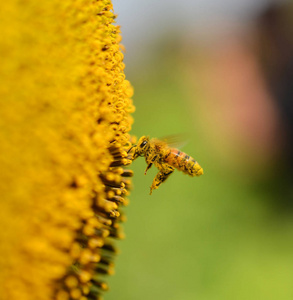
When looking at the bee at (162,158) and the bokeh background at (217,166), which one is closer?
the bee at (162,158)

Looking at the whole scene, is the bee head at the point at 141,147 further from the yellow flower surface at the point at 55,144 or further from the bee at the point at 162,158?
the yellow flower surface at the point at 55,144

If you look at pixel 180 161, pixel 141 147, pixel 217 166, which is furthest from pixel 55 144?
pixel 217 166

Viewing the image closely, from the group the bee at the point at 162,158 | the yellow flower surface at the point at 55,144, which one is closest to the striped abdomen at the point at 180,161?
the bee at the point at 162,158

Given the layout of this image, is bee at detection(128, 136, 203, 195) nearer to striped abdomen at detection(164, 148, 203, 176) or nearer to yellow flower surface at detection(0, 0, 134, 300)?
striped abdomen at detection(164, 148, 203, 176)

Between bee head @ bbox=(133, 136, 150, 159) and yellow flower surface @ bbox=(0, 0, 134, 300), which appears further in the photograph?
bee head @ bbox=(133, 136, 150, 159)

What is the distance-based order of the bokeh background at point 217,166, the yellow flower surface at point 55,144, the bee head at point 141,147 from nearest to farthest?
the yellow flower surface at point 55,144 → the bee head at point 141,147 → the bokeh background at point 217,166

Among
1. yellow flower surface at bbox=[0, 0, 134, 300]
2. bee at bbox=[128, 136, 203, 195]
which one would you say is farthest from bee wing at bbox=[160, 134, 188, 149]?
yellow flower surface at bbox=[0, 0, 134, 300]

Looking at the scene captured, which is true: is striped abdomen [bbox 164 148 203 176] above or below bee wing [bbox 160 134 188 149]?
below

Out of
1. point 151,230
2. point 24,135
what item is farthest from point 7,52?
point 151,230

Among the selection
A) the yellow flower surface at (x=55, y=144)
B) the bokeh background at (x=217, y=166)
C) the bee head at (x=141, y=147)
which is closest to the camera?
the yellow flower surface at (x=55, y=144)
